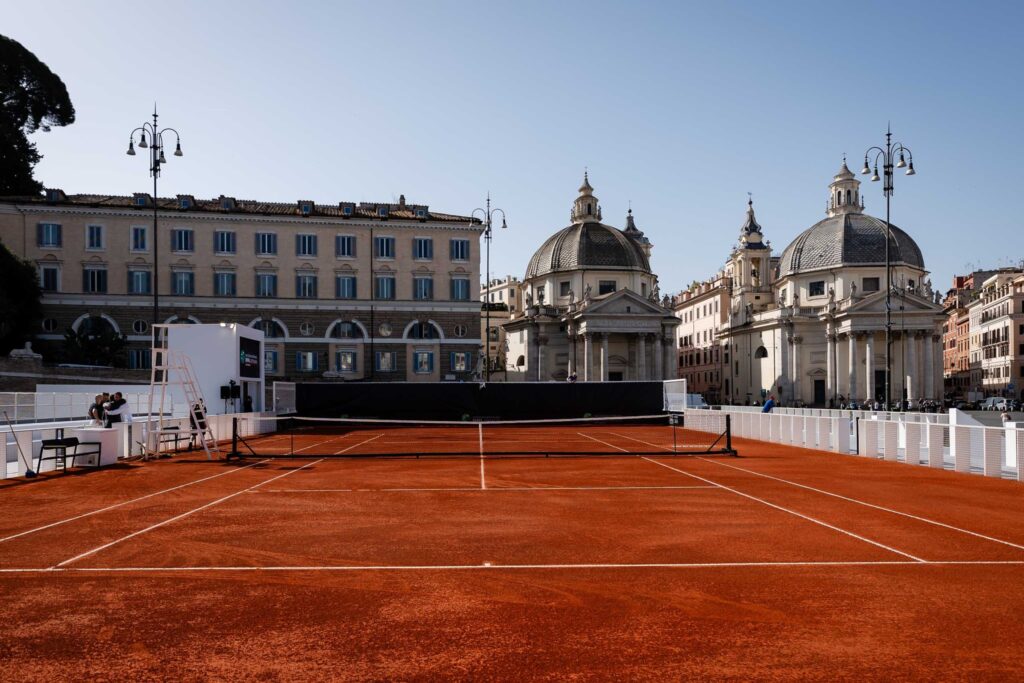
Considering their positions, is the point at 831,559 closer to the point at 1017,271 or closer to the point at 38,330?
the point at 38,330

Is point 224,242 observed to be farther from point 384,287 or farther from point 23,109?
point 23,109

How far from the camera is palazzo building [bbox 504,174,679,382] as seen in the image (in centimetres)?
8462

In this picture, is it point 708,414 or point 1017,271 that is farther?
point 1017,271

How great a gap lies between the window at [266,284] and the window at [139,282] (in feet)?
26.0

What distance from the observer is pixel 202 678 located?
676 cm

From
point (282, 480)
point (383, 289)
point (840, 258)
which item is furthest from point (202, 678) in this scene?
point (840, 258)

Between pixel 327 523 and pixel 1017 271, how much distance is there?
124 metres

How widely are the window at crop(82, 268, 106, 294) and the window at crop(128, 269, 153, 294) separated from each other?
1.91m

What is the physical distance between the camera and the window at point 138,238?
64.5m

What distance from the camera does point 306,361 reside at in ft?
216

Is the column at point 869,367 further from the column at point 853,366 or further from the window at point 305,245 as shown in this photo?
the window at point 305,245

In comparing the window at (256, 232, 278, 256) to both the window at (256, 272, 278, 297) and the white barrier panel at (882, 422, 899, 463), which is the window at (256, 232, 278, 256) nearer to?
the window at (256, 272, 278, 297)

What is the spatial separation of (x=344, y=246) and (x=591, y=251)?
3186 cm

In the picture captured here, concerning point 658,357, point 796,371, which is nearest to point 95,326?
point 658,357
